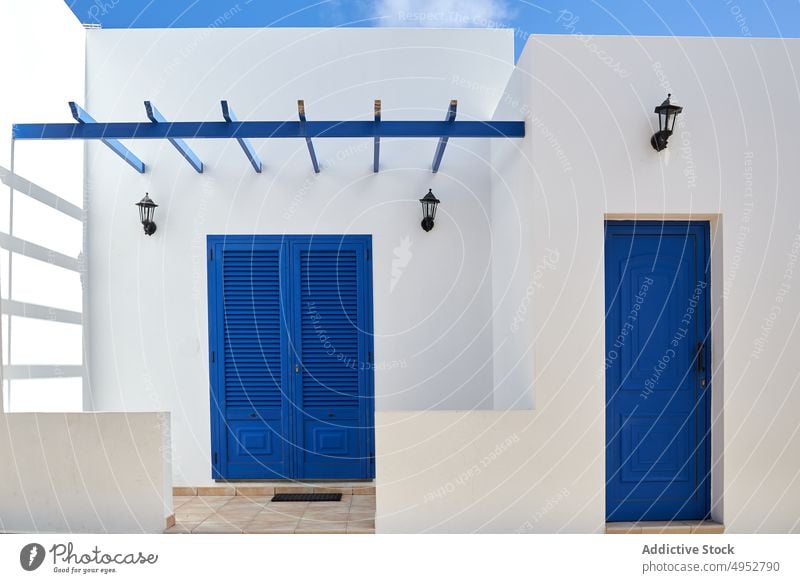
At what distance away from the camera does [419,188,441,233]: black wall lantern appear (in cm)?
564

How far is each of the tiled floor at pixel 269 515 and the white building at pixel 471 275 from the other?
31 centimetres

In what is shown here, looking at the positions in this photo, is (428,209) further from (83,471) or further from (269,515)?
(83,471)

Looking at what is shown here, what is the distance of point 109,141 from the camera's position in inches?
198

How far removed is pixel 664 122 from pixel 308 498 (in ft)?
11.6

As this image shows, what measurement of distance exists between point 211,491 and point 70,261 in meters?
2.07

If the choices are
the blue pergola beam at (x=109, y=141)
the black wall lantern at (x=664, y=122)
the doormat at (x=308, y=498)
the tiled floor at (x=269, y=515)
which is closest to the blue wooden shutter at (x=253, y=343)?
the doormat at (x=308, y=498)

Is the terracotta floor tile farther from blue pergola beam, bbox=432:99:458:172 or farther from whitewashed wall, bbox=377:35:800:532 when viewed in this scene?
blue pergola beam, bbox=432:99:458:172

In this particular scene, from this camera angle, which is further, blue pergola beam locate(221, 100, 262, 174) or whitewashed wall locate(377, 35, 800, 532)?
blue pergola beam locate(221, 100, 262, 174)

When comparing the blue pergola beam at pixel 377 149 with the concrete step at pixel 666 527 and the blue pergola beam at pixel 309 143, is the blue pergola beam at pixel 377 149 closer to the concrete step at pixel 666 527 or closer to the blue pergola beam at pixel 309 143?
the blue pergola beam at pixel 309 143

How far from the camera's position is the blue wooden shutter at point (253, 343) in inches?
227

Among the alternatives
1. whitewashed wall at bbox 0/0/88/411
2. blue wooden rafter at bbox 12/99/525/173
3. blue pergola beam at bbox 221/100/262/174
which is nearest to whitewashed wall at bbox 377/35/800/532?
blue wooden rafter at bbox 12/99/525/173

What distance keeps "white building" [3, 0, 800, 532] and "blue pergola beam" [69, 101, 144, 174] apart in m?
0.23

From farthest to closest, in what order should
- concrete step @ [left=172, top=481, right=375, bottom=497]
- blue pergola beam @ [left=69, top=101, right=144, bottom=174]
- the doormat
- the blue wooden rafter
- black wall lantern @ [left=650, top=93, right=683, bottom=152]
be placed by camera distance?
concrete step @ [left=172, top=481, right=375, bottom=497]
the doormat
the blue wooden rafter
blue pergola beam @ [left=69, top=101, right=144, bottom=174]
black wall lantern @ [left=650, top=93, right=683, bottom=152]

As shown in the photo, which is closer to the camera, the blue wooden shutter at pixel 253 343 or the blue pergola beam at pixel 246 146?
the blue pergola beam at pixel 246 146
